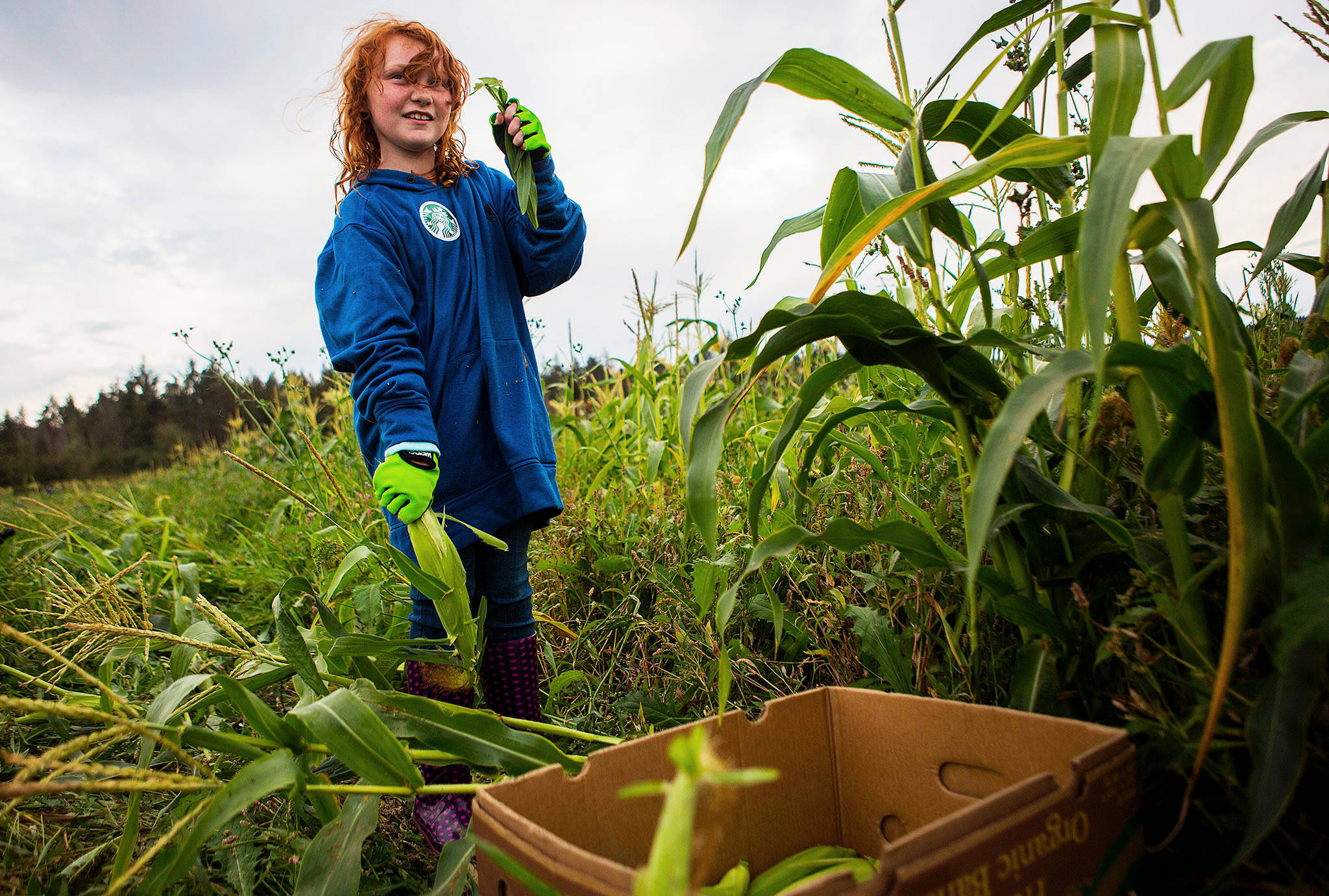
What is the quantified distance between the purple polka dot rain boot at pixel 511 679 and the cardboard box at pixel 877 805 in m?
0.67

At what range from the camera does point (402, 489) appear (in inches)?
47.9

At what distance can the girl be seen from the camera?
138cm

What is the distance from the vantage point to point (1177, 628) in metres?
0.71

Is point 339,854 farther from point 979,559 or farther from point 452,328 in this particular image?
point 452,328

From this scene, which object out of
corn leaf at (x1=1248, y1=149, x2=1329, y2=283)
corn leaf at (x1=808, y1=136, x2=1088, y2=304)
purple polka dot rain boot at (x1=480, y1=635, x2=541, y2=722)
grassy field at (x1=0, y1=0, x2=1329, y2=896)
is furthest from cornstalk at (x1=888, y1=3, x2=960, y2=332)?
purple polka dot rain boot at (x1=480, y1=635, x2=541, y2=722)

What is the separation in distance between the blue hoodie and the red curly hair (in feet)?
0.26

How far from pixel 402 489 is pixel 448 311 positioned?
1.49 feet

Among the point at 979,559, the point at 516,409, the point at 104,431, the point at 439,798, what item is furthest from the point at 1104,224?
the point at 104,431

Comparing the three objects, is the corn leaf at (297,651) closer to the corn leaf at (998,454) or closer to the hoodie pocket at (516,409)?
the hoodie pocket at (516,409)

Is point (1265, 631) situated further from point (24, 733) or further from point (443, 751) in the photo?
point (24, 733)

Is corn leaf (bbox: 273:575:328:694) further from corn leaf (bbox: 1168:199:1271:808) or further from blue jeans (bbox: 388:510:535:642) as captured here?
corn leaf (bbox: 1168:199:1271:808)

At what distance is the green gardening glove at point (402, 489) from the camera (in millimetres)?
1217

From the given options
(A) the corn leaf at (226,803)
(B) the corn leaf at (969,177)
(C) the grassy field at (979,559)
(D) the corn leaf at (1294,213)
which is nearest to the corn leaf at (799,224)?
(C) the grassy field at (979,559)

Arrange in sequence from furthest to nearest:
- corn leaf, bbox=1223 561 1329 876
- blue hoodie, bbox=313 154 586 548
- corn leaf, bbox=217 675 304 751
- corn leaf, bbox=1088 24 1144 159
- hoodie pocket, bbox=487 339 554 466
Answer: hoodie pocket, bbox=487 339 554 466
blue hoodie, bbox=313 154 586 548
corn leaf, bbox=217 675 304 751
corn leaf, bbox=1088 24 1144 159
corn leaf, bbox=1223 561 1329 876
